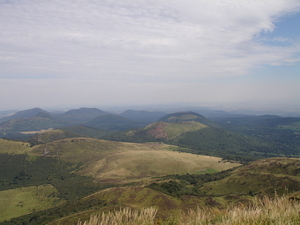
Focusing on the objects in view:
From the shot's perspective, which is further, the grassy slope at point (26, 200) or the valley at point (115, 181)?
the grassy slope at point (26, 200)

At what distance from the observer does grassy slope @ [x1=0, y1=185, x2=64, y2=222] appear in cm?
8909

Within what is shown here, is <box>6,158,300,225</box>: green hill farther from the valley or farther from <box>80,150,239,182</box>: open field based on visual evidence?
<box>80,150,239,182</box>: open field

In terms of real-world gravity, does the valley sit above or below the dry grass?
below

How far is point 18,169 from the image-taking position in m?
150

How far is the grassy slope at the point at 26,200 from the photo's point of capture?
292 ft

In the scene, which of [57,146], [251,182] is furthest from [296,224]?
[57,146]

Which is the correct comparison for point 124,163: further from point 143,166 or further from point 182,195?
point 182,195

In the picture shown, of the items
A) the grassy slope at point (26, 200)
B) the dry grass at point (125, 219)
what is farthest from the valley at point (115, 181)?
the dry grass at point (125, 219)

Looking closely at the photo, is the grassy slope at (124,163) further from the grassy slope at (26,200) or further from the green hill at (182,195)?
the green hill at (182,195)

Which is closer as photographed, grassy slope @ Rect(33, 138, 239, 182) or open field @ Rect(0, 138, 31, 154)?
grassy slope @ Rect(33, 138, 239, 182)

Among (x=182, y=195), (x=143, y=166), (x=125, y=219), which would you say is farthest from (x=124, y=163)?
(x=125, y=219)

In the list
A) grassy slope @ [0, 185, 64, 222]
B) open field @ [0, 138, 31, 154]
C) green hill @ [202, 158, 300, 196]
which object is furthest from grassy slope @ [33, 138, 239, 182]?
green hill @ [202, 158, 300, 196]

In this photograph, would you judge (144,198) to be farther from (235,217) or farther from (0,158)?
(0,158)

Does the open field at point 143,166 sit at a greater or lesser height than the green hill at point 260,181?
lesser
